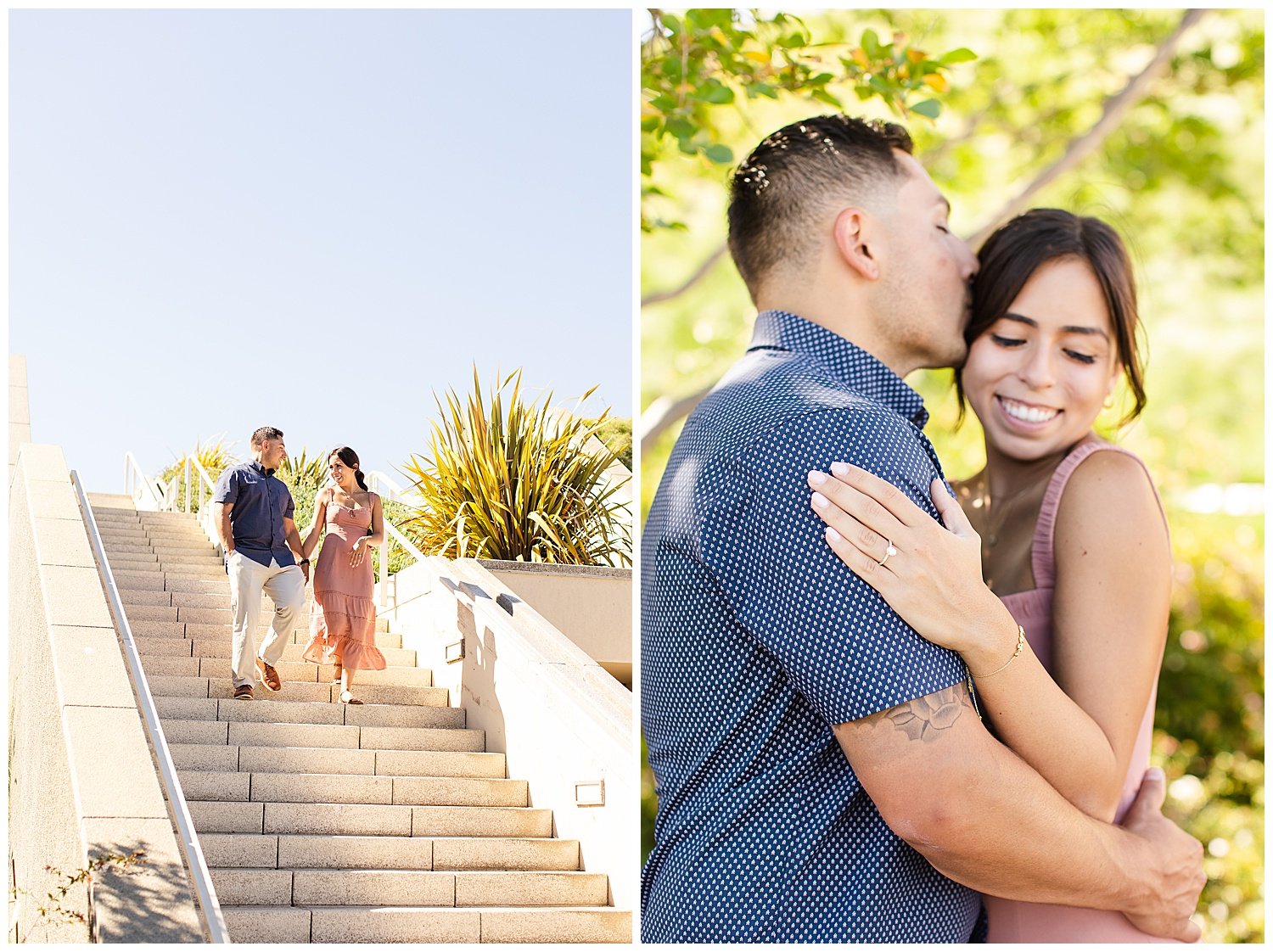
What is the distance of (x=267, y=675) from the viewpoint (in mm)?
3332

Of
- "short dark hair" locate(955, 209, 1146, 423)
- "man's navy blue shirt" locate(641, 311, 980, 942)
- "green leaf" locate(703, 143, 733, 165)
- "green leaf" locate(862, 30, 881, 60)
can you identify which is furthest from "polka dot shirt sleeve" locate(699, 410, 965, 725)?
"green leaf" locate(862, 30, 881, 60)

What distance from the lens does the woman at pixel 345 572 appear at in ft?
10.7

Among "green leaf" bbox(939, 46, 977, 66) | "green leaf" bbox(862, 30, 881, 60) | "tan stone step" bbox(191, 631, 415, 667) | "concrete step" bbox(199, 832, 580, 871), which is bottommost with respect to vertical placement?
"concrete step" bbox(199, 832, 580, 871)

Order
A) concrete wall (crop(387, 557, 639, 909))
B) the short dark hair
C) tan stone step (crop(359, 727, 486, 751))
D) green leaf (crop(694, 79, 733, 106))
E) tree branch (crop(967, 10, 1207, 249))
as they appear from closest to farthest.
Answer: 1. the short dark hair
2. green leaf (crop(694, 79, 733, 106))
3. tan stone step (crop(359, 727, 486, 751))
4. tree branch (crop(967, 10, 1207, 249))
5. concrete wall (crop(387, 557, 639, 909))

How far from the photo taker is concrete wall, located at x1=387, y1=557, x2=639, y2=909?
156 inches

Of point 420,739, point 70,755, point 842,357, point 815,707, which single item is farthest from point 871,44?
point 70,755

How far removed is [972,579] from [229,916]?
2.57m

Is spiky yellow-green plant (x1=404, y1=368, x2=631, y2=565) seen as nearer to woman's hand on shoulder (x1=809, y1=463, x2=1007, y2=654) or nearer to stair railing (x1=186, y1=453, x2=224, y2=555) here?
stair railing (x1=186, y1=453, x2=224, y2=555)

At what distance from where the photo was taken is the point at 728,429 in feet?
6.32

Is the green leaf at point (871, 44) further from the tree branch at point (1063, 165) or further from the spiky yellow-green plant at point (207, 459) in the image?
the spiky yellow-green plant at point (207, 459)

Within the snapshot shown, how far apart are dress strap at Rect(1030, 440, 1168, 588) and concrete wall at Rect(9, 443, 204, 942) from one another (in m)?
2.07

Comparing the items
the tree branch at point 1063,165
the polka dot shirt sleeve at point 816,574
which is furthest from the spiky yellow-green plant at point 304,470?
the polka dot shirt sleeve at point 816,574

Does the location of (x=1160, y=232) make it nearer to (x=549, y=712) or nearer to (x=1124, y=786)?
(x=549, y=712)

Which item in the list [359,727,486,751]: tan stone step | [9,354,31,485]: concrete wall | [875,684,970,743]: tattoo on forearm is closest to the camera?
[875,684,970,743]: tattoo on forearm
